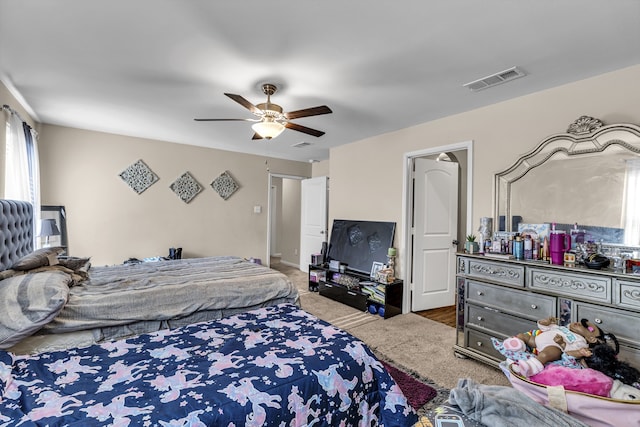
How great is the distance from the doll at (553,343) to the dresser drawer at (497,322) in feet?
2.13

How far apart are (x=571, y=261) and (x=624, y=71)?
1530mm

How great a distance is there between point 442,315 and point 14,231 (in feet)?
15.1

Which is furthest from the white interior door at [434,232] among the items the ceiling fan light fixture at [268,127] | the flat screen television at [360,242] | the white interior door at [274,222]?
the white interior door at [274,222]

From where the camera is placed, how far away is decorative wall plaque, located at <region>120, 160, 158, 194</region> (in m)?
4.61

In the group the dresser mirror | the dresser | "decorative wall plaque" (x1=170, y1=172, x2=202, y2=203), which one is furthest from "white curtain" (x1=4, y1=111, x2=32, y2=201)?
the dresser mirror

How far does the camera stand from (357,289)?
4.16 m

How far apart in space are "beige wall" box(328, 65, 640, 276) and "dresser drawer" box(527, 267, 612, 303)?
908 mm

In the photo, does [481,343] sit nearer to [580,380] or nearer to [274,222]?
[580,380]

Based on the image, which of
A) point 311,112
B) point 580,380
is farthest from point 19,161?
point 580,380

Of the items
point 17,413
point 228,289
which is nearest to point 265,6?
point 228,289

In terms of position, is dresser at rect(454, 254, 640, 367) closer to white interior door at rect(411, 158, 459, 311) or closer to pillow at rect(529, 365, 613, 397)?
pillow at rect(529, 365, 613, 397)

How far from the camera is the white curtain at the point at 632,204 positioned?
7.06 ft

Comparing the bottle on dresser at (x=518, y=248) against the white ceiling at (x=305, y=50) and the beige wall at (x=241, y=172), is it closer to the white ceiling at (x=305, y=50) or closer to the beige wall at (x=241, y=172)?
the beige wall at (x=241, y=172)

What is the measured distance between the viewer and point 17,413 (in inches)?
41.9
